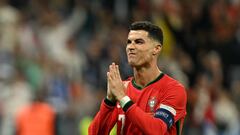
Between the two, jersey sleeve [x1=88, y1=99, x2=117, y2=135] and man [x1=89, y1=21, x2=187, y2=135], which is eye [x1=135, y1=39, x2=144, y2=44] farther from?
jersey sleeve [x1=88, y1=99, x2=117, y2=135]

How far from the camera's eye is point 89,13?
16281 mm

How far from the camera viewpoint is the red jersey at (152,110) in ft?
23.3

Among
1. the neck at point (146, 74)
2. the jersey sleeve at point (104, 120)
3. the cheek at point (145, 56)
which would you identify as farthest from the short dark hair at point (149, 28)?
the jersey sleeve at point (104, 120)

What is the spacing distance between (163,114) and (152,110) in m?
0.20

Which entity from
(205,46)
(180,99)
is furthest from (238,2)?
(180,99)

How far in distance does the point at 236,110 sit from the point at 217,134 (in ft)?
2.15

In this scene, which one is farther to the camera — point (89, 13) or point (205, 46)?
point (89, 13)

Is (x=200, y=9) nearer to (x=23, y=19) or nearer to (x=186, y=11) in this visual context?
(x=186, y=11)

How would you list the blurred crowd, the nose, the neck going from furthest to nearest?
the blurred crowd, the neck, the nose

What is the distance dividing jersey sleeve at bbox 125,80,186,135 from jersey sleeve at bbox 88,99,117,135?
1.45 feet

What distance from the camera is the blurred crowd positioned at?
539 inches

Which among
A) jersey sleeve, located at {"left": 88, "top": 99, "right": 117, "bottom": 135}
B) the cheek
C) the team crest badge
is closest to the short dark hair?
the cheek

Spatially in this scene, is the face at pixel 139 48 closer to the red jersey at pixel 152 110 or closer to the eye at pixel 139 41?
the eye at pixel 139 41

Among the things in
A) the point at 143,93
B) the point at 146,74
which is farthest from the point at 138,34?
the point at 143,93
